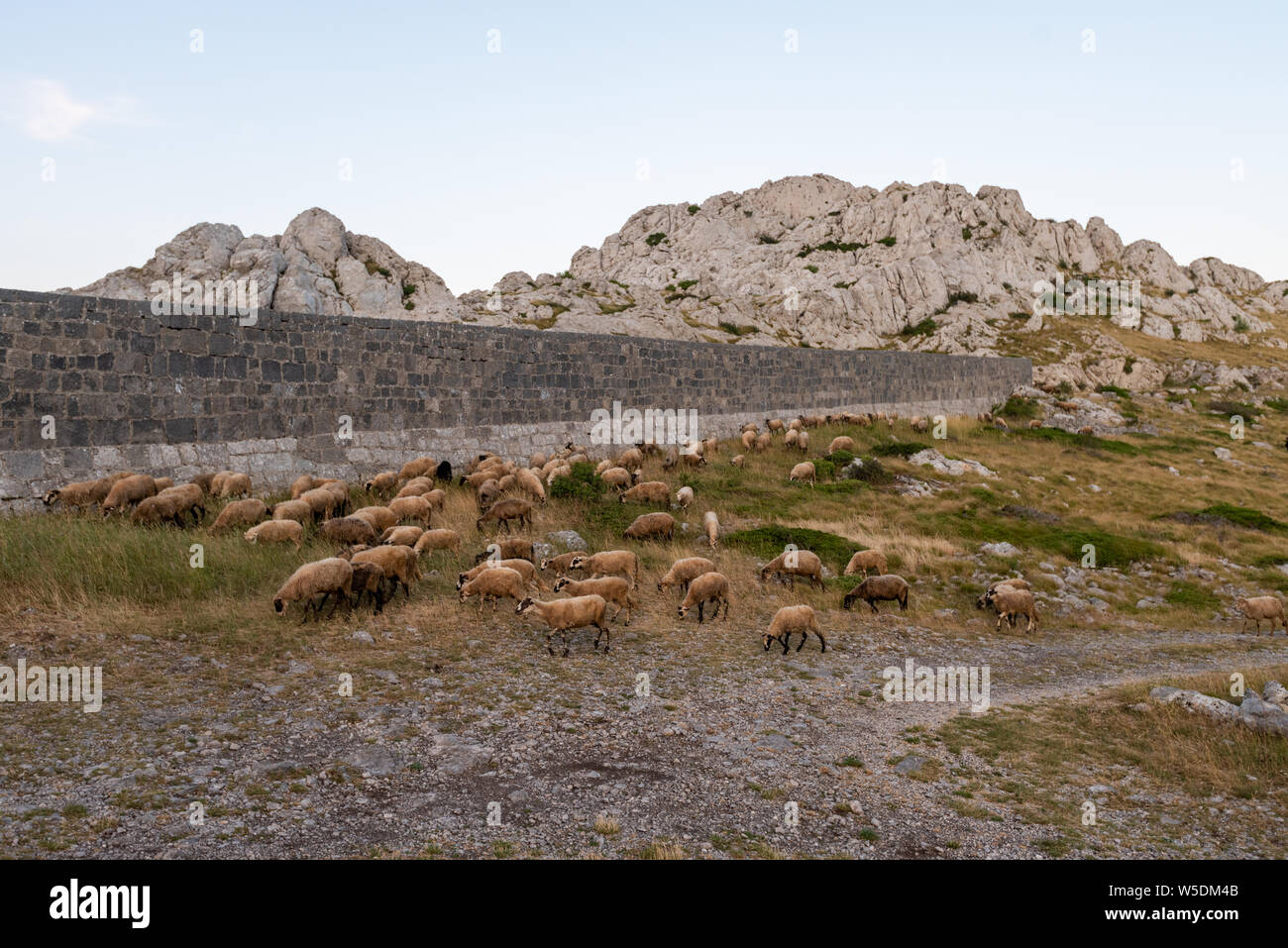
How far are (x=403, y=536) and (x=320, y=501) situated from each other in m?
2.65

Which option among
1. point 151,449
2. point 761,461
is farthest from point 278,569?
point 761,461

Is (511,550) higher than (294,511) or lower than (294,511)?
lower

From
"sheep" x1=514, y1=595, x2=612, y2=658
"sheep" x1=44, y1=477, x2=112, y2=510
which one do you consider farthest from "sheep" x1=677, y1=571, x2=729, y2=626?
"sheep" x1=44, y1=477, x2=112, y2=510

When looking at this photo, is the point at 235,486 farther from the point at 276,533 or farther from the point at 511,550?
the point at 511,550

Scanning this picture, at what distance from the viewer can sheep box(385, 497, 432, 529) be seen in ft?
48.7

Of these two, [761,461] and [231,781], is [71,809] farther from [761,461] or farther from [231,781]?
[761,461]

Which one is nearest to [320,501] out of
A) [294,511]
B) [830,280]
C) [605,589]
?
[294,511]

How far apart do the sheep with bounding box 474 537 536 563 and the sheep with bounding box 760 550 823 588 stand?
182 inches

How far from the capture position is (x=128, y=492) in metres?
12.9

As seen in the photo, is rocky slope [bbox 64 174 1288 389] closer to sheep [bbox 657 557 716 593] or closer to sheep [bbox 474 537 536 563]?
sheep [bbox 474 537 536 563]

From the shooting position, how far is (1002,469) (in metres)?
30.2

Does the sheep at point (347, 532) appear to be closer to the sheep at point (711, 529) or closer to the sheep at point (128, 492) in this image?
the sheep at point (128, 492)

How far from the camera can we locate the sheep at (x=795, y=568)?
1465 centimetres

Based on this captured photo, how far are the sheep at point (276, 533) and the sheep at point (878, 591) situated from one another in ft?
32.5
